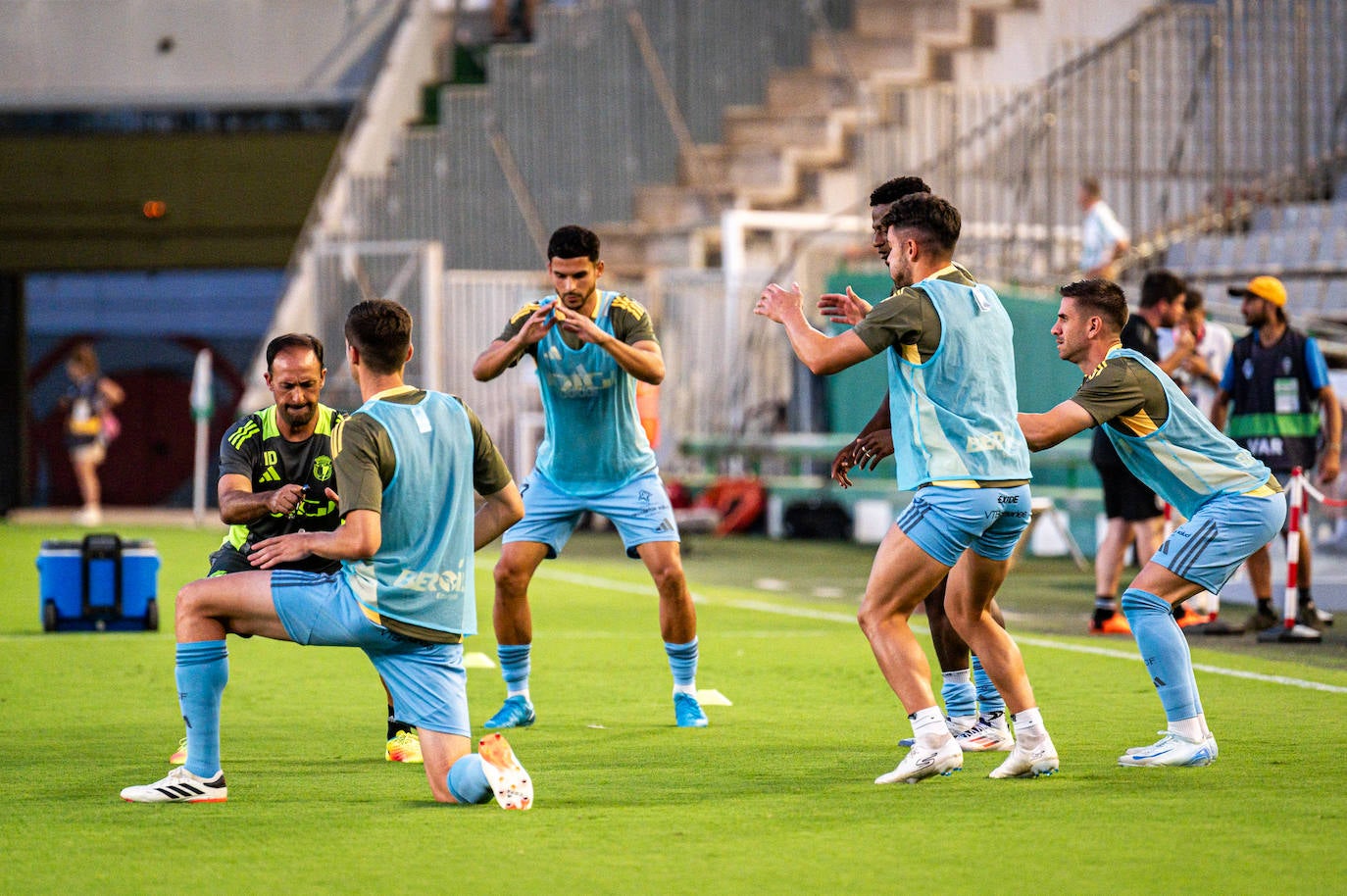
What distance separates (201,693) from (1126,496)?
717 cm

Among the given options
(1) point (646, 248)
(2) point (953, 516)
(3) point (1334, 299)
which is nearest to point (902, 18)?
(1) point (646, 248)

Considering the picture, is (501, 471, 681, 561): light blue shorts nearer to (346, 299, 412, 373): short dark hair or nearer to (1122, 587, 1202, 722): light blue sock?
(1122, 587, 1202, 722): light blue sock

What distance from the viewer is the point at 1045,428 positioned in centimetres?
695

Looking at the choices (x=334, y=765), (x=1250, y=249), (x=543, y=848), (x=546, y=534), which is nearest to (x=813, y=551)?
(x=1250, y=249)

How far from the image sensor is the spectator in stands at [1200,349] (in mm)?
12734

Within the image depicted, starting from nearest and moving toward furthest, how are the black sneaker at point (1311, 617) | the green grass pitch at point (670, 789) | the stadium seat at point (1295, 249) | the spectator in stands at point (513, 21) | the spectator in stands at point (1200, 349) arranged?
1. the green grass pitch at point (670, 789)
2. the black sneaker at point (1311, 617)
3. the spectator in stands at point (1200, 349)
4. the stadium seat at point (1295, 249)
5. the spectator in stands at point (513, 21)

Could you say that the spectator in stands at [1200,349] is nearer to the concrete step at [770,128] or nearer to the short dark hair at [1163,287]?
the short dark hair at [1163,287]

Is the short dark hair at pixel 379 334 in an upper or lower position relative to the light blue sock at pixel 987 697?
upper

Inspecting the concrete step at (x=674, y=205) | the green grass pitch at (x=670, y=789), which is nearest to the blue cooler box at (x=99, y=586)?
the green grass pitch at (x=670, y=789)

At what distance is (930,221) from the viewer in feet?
22.9

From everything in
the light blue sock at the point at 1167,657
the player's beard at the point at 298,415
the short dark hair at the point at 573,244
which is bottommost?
the light blue sock at the point at 1167,657

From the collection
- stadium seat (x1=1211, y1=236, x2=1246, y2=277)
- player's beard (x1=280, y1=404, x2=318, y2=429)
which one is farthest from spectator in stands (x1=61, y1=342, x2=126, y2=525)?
player's beard (x1=280, y1=404, x2=318, y2=429)

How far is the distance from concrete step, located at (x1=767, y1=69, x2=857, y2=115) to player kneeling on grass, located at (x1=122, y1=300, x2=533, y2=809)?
22.1 metres

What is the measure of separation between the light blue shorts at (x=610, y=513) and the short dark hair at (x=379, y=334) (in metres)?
2.44
